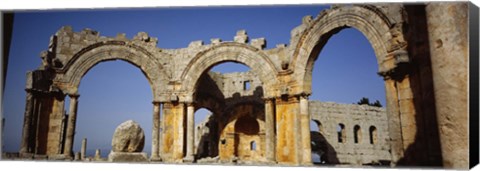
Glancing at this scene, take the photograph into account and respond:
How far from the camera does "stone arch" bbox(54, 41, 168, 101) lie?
1384 centimetres

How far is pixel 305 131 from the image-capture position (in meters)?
12.4

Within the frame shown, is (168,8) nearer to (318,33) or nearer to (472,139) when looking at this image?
(318,33)

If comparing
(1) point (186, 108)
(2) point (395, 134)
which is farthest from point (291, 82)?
(2) point (395, 134)

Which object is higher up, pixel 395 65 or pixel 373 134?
pixel 395 65

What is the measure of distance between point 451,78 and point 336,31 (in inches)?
256

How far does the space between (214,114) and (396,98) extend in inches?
493

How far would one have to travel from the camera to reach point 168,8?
32.0 ft

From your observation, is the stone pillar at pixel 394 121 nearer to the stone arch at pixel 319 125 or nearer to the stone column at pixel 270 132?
the stone column at pixel 270 132

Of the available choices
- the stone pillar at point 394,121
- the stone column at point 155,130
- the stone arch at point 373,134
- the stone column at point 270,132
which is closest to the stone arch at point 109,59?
the stone column at point 155,130

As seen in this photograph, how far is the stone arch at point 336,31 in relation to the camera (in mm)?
9562

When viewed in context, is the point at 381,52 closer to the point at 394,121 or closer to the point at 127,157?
the point at 394,121

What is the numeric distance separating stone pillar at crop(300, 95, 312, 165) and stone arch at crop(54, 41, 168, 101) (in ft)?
16.5

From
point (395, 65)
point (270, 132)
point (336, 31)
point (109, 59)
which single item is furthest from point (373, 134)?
point (395, 65)

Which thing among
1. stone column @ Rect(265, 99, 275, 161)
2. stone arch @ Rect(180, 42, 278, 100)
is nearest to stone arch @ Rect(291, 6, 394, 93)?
stone arch @ Rect(180, 42, 278, 100)
